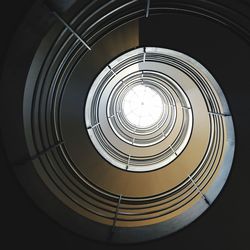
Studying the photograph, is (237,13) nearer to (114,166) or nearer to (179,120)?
(114,166)

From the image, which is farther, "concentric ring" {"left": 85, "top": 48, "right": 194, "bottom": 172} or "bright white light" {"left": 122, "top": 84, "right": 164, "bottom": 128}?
"bright white light" {"left": 122, "top": 84, "right": 164, "bottom": 128}

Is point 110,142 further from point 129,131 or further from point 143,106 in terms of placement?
point 143,106

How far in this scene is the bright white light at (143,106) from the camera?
9.91m

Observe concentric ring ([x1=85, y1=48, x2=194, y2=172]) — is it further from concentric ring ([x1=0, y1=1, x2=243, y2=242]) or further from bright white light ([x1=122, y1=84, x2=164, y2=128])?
bright white light ([x1=122, y1=84, x2=164, y2=128])

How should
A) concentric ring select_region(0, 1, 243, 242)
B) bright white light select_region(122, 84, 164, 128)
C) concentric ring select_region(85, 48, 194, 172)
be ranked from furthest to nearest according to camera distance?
bright white light select_region(122, 84, 164, 128) < concentric ring select_region(85, 48, 194, 172) < concentric ring select_region(0, 1, 243, 242)

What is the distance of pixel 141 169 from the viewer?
577cm

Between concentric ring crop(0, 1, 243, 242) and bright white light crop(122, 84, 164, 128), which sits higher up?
bright white light crop(122, 84, 164, 128)

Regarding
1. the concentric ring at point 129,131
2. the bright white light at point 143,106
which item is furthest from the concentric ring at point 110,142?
the bright white light at point 143,106

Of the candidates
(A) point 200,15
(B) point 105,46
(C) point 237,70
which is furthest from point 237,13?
(B) point 105,46

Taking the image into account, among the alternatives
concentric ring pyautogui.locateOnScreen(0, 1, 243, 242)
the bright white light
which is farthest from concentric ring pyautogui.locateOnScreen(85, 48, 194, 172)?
the bright white light

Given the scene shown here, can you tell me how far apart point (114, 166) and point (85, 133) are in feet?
3.19

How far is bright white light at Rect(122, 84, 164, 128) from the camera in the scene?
9906mm

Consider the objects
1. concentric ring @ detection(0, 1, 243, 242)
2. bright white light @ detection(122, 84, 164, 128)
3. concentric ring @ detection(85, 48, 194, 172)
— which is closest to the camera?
concentric ring @ detection(0, 1, 243, 242)

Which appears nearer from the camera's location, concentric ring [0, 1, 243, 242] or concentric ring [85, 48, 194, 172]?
concentric ring [0, 1, 243, 242]
